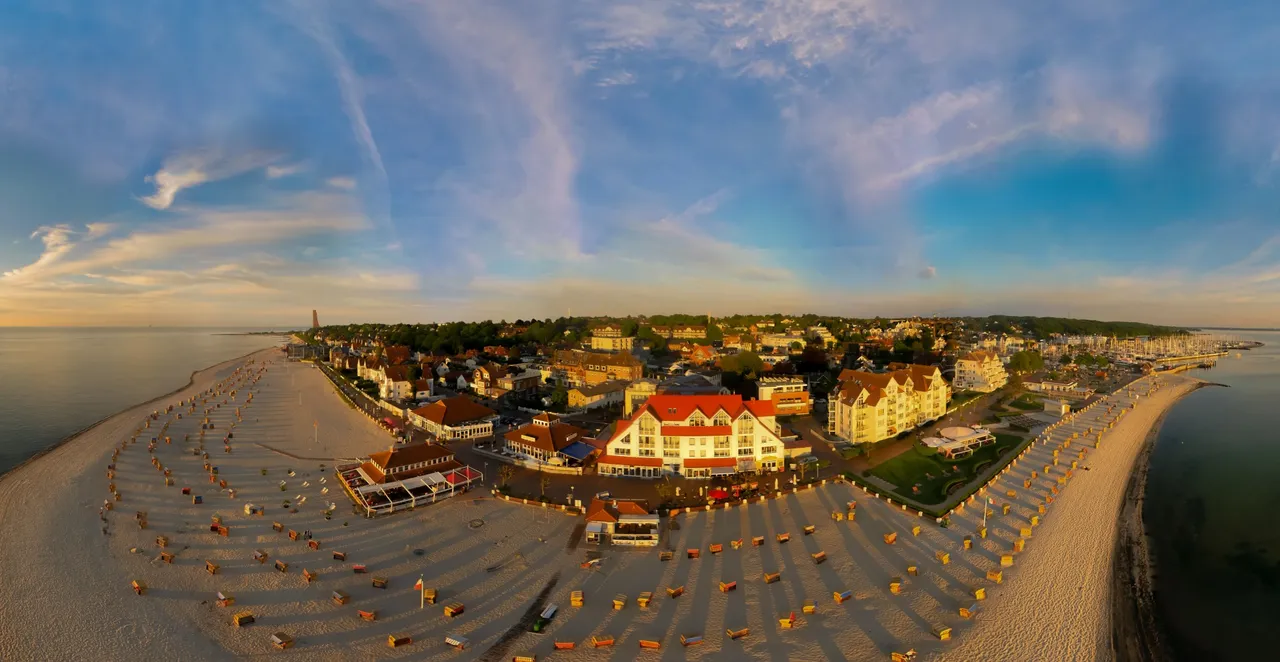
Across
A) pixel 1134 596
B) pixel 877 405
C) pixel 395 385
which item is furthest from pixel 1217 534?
pixel 395 385

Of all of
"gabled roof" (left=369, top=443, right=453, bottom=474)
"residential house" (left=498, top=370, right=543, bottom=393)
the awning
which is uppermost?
Answer: "residential house" (left=498, top=370, right=543, bottom=393)

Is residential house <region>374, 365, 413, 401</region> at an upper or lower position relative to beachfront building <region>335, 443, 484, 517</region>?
upper

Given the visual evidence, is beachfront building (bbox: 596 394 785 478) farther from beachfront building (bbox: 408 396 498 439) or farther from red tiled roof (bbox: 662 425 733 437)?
beachfront building (bbox: 408 396 498 439)

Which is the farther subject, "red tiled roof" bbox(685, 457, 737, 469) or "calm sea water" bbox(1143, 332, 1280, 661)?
"red tiled roof" bbox(685, 457, 737, 469)

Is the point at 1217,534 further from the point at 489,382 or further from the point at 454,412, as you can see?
the point at 489,382

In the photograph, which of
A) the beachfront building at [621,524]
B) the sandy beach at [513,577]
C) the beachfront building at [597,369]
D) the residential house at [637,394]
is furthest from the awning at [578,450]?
the beachfront building at [597,369]

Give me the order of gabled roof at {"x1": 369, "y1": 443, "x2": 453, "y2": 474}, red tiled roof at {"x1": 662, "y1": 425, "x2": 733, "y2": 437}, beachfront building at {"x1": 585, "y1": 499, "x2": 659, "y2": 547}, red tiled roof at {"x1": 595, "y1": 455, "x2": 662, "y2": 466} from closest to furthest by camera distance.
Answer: beachfront building at {"x1": 585, "y1": 499, "x2": 659, "y2": 547} → gabled roof at {"x1": 369, "y1": 443, "x2": 453, "y2": 474} → red tiled roof at {"x1": 595, "y1": 455, "x2": 662, "y2": 466} → red tiled roof at {"x1": 662, "y1": 425, "x2": 733, "y2": 437}

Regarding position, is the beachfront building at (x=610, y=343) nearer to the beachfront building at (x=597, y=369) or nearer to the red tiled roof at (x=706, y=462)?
the beachfront building at (x=597, y=369)

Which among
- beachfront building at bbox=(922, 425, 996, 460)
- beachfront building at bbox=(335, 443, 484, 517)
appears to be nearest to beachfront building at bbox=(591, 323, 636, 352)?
beachfront building at bbox=(922, 425, 996, 460)
